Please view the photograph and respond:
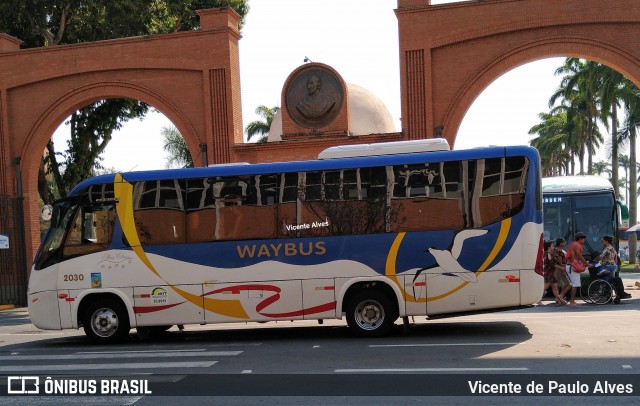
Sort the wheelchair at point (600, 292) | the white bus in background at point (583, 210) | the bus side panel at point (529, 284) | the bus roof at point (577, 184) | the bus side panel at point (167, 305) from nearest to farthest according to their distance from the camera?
1. the bus side panel at point (529, 284)
2. the bus side panel at point (167, 305)
3. the wheelchair at point (600, 292)
4. the white bus in background at point (583, 210)
5. the bus roof at point (577, 184)

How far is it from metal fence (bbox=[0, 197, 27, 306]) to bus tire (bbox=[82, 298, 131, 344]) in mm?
13061

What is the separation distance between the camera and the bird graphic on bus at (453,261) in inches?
480

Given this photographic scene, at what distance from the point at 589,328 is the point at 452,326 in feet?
8.05

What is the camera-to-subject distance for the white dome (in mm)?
29812

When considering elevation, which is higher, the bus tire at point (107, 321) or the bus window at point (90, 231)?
the bus window at point (90, 231)

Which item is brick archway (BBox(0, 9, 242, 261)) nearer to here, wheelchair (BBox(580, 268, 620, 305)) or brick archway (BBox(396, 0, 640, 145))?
brick archway (BBox(396, 0, 640, 145))

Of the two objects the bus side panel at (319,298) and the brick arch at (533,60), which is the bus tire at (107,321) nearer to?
the bus side panel at (319,298)

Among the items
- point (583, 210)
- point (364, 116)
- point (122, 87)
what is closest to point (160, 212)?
point (122, 87)

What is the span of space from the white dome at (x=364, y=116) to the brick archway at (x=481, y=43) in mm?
8115

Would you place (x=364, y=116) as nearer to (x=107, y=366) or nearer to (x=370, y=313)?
(x=370, y=313)

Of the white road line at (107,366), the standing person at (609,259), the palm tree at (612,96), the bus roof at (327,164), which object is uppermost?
the palm tree at (612,96)

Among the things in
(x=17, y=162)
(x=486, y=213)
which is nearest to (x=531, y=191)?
(x=486, y=213)

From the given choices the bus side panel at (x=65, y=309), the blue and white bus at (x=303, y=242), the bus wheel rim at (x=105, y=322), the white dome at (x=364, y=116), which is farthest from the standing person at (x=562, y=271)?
the white dome at (x=364, y=116)

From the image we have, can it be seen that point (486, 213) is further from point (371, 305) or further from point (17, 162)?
point (17, 162)
